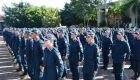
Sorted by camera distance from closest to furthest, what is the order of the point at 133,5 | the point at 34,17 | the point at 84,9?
the point at 133,5 < the point at 84,9 < the point at 34,17

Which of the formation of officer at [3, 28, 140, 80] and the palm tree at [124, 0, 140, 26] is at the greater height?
the palm tree at [124, 0, 140, 26]

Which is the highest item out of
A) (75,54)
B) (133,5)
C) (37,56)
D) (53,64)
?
Answer: (133,5)

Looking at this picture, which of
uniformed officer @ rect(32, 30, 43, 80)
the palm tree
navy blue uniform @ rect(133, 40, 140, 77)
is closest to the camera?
uniformed officer @ rect(32, 30, 43, 80)

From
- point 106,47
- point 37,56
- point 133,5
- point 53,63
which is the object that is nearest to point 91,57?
point 37,56

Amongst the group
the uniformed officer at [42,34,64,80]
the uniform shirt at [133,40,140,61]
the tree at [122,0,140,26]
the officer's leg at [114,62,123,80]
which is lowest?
the officer's leg at [114,62,123,80]

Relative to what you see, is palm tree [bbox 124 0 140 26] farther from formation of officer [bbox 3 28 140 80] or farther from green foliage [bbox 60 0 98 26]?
formation of officer [bbox 3 28 140 80]

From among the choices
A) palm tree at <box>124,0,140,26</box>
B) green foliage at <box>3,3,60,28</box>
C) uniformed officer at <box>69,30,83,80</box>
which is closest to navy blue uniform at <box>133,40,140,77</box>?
uniformed officer at <box>69,30,83,80</box>

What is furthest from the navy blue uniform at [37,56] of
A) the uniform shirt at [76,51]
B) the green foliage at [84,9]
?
the green foliage at [84,9]

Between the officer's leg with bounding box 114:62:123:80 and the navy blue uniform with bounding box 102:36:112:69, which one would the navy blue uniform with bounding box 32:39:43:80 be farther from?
the navy blue uniform with bounding box 102:36:112:69

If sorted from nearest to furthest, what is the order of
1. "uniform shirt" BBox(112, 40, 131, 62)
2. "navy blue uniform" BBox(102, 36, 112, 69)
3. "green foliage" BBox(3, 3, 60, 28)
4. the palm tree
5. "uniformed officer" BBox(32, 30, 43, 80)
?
1. "uniformed officer" BBox(32, 30, 43, 80)
2. "uniform shirt" BBox(112, 40, 131, 62)
3. "navy blue uniform" BBox(102, 36, 112, 69)
4. the palm tree
5. "green foliage" BBox(3, 3, 60, 28)

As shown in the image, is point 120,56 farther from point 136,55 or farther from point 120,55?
point 136,55

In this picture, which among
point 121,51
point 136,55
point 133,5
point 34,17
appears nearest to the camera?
point 121,51

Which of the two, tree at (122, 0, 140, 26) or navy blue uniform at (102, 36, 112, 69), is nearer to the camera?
navy blue uniform at (102, 36, 112, 69)

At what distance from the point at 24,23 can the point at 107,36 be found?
183 feet
